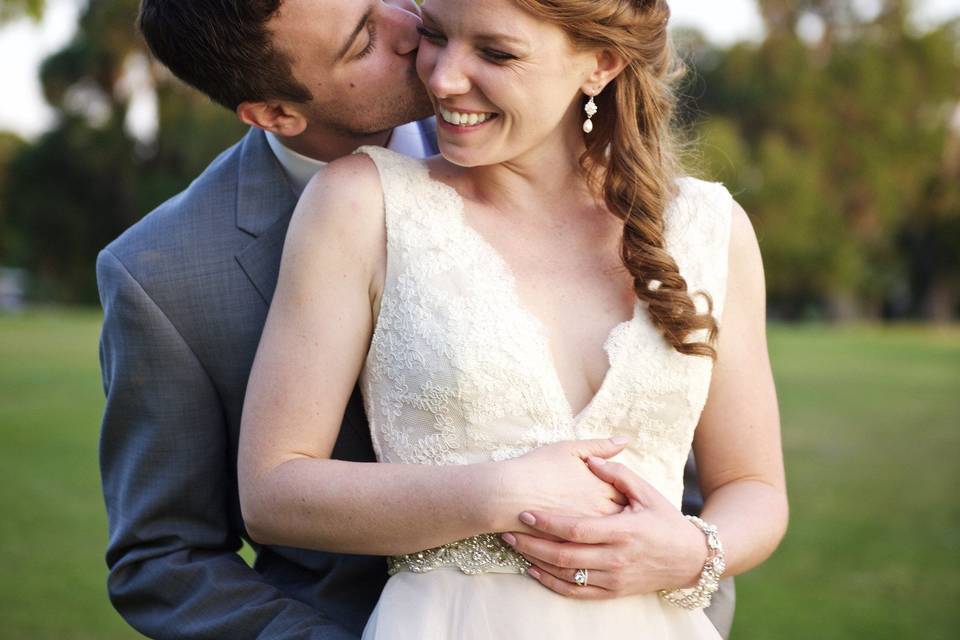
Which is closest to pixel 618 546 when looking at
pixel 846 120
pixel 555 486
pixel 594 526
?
pixel 594 526

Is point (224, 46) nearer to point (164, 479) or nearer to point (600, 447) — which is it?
point (164, 479)

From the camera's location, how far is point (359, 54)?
9.80ft

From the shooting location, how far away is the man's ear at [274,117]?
3102mm

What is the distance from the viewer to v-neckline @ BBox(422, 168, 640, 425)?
8.43ft

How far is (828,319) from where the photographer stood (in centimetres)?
4297

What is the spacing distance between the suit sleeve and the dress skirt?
16.3 inches

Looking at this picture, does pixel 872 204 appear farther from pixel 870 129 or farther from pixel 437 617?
pixel 437 617

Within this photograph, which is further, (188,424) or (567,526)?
(188,424)

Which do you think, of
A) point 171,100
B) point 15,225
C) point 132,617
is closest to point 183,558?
point 132,617

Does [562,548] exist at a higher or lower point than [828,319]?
higher

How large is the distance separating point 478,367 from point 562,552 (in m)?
0.44

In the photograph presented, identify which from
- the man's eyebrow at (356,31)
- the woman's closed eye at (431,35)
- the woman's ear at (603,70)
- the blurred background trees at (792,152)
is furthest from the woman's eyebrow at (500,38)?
the blurred background trees at (792,152)

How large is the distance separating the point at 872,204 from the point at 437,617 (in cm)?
4070

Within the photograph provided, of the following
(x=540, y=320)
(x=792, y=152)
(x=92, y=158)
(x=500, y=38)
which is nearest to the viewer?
(x=500, y=38)
